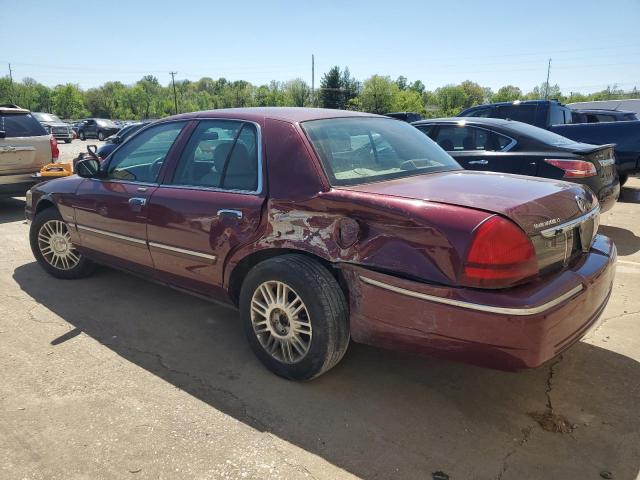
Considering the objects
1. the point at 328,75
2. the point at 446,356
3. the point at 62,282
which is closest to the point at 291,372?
the point at 446,356

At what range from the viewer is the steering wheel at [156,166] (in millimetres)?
3723

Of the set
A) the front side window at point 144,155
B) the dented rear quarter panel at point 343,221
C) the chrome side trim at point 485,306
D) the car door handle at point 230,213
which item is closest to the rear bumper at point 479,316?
the chrome side trim at point 485,306

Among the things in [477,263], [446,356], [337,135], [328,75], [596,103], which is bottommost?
[446,356]

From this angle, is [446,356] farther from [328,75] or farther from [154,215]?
[328,75]

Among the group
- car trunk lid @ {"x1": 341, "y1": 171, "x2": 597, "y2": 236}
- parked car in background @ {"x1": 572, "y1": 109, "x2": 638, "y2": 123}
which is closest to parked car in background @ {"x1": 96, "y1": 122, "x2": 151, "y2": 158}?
car trunk lid @ {"x1": 341, "y1": 171, "x2": 597, "y2": 236}

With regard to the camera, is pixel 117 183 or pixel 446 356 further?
pixel 117 183

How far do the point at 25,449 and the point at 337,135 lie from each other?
241 centimetres

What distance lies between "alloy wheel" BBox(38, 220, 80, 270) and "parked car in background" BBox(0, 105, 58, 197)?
349cm

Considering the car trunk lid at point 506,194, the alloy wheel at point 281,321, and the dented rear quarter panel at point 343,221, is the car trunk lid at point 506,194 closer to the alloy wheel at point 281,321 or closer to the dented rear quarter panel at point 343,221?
the dented rear quarter panel at point 343,221

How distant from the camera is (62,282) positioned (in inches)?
187

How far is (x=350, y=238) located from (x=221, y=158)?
4.17 ft

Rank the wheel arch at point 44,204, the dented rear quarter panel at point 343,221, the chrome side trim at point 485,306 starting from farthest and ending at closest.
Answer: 1. the wheel arch at point 44,204
2. the dented rear quarter panel at point 343,221
3. the chrome side trim at point 485,306

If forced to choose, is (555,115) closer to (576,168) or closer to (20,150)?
(576,168)

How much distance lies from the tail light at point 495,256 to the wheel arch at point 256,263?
0.73 m
